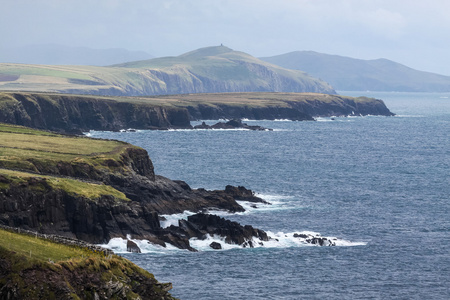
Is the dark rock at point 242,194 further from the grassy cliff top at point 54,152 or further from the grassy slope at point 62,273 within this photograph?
the grassy slope at point 62,273

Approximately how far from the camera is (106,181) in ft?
331

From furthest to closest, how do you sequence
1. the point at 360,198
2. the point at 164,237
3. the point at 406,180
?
the point at 406,180 < the point at 360,198 < the point at 164,237

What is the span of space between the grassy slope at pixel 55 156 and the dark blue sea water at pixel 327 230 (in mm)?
12379

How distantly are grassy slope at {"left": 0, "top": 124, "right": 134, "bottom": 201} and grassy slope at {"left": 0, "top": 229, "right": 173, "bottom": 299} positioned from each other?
1185 inches

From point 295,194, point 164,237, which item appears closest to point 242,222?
point 164,237

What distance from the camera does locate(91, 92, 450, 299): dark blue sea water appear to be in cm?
7125

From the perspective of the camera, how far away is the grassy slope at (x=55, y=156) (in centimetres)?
8644

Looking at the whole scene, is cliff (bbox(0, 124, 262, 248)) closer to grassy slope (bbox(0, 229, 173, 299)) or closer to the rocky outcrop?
the rocky outcrop

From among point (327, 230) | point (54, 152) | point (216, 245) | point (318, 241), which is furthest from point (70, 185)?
point (327, 230)

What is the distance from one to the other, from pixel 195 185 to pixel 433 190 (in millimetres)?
36740

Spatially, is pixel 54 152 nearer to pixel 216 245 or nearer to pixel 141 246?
pixel 141 246

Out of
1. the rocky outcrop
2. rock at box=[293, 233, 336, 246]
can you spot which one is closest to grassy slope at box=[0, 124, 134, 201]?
the rocky outcrop

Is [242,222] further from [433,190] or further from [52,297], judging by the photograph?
[52,297]

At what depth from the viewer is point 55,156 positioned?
105m
